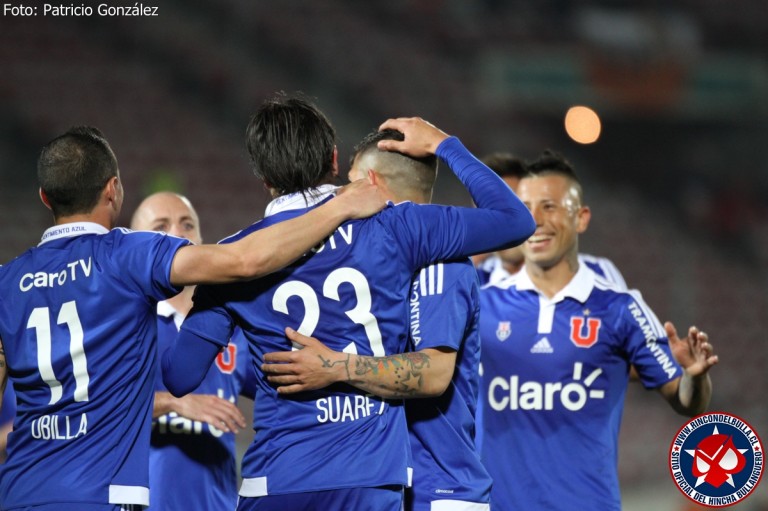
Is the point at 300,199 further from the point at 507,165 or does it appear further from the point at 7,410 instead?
the point at 7,410

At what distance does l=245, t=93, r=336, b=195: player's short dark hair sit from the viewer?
10.8 feet

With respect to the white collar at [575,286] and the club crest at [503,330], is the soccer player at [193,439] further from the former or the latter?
the white collar at [575,286]

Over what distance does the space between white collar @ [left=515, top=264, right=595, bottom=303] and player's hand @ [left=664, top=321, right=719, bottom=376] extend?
49 centimetres

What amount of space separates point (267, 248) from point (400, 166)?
714mm

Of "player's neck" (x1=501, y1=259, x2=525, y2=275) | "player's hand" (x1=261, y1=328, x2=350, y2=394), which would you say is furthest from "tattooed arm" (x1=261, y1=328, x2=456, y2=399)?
"player's neck" (x1=501, y1=259, x2=525, y2=275)

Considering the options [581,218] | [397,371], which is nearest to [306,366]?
[397,371]

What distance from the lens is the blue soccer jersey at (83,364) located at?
329 cm

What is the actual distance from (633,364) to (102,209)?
2.50 m

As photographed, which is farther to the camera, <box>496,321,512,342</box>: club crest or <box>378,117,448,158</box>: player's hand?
Answer: <box>496,321,512,342</box>: club crest

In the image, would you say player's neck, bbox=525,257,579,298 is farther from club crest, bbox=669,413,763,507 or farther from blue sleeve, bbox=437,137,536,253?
blue sleeve, bbox=437,137,536,253

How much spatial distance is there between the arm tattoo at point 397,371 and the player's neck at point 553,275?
170cm

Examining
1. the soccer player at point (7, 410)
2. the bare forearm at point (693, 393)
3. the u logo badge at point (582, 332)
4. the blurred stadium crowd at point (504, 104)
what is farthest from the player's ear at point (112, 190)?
the blurred stadium crowd at point (504, 104)

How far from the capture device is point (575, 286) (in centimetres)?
472

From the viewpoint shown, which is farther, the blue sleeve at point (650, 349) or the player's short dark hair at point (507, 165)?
the player's short dark hair at point (507, 165)
